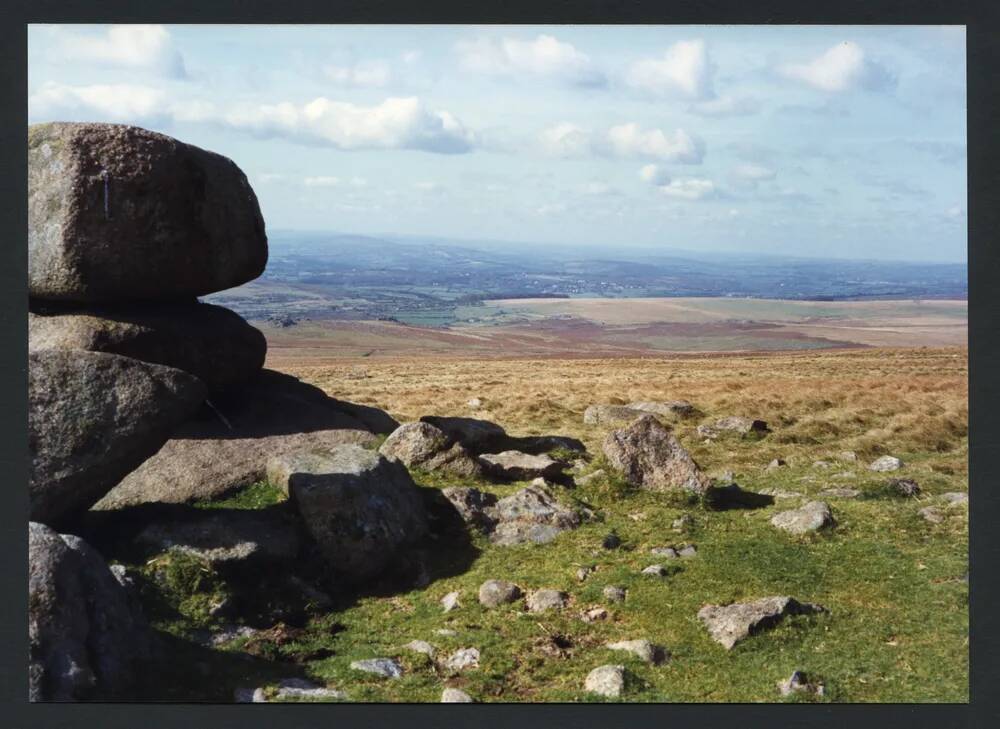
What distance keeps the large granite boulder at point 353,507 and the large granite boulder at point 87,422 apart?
279 centimetres

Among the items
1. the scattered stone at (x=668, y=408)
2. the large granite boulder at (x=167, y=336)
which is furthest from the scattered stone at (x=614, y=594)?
the scattered stone at (x=668, y=408)

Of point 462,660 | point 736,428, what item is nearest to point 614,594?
point 462,660

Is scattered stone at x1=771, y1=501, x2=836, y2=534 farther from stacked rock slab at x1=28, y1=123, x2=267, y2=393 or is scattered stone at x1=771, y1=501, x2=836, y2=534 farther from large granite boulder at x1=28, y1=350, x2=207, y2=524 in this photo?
stacked rock slab at x1=28, y1=123, x2=267, y2=393

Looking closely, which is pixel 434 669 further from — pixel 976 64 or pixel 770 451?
pixel 770 451

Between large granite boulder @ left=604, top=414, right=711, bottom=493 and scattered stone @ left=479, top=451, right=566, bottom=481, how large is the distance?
126 cm

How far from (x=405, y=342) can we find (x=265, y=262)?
287 feet

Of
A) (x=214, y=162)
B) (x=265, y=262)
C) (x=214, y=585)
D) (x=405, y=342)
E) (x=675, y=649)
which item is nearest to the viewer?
(x=675, y=649)

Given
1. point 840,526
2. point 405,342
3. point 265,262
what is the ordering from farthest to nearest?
point 405,342 < point 265,262 < point 840,526

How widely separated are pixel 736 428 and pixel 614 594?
14169mm

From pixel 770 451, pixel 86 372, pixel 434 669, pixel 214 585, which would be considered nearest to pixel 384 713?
pixel 434 669

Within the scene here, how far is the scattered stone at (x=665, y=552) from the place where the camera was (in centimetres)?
1670

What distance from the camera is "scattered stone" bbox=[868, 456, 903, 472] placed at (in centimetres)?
2274

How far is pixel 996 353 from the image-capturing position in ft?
47.1

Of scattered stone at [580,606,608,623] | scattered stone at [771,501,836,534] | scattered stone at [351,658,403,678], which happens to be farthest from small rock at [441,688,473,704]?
scattered stone at [771,501,836,534]
